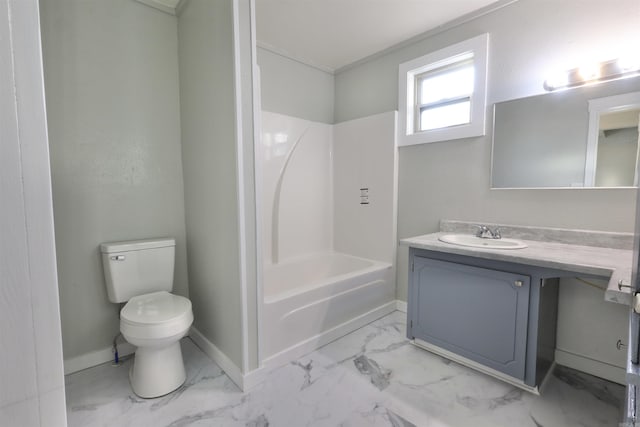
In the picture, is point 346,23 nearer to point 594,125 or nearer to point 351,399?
point 594,125

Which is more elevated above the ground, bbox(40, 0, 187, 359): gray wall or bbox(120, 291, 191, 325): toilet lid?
bbox(40, 0, 187, 359): gray wall

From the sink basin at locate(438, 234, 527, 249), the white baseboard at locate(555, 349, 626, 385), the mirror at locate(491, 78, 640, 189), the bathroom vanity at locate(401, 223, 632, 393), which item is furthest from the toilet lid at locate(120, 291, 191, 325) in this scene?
the white baseboard at locate(555, 349, 626, 385)

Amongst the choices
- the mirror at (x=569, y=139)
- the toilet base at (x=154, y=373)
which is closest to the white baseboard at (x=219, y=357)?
the toilet base at (x=154, y=373)

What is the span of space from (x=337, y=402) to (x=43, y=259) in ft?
5.06

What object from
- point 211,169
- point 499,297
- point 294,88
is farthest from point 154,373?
point 294,88

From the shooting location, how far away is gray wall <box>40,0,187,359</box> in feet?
5.76

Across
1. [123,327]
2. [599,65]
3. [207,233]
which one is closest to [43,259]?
[123,327]

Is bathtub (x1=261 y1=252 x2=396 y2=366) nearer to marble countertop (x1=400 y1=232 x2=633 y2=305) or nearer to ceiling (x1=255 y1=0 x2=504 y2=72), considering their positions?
marble countertop (x1=400 y1=232 x2=633 y2=305)

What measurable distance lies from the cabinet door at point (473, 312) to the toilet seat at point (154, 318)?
1.54 metres

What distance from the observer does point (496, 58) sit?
6.82 feet

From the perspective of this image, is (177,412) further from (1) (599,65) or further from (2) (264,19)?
(1) (599,65)

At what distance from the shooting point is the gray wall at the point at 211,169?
5.34ft

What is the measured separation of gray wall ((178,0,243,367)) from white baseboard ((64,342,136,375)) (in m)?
0.47

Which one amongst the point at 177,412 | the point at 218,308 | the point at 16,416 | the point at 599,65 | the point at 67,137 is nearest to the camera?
the point at 16,416
